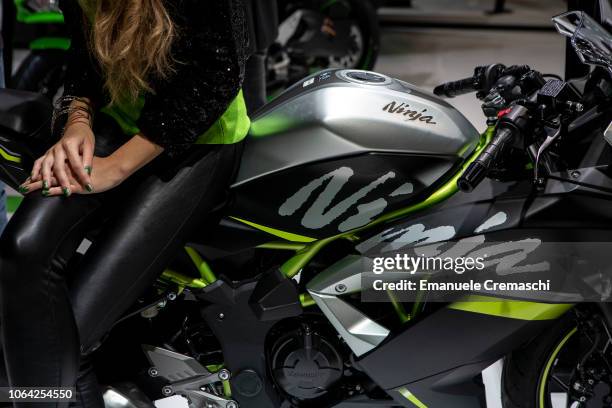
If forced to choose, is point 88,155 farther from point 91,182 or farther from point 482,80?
point 482,80

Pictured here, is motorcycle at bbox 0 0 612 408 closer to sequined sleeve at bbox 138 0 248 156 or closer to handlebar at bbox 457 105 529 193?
handlebar at bbox 457 105 529 193

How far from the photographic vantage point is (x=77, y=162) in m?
→ 1.53

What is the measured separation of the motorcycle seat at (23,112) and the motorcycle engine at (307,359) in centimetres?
64

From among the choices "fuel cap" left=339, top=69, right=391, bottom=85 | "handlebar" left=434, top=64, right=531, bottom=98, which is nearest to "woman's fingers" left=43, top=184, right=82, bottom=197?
"fuel cap" left=339, top=69, right=391, bottom=85

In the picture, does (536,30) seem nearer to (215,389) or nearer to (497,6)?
(497,6)

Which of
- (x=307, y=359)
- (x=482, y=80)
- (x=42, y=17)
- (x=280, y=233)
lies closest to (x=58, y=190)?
(x=280, y=233)

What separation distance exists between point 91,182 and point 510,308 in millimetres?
792

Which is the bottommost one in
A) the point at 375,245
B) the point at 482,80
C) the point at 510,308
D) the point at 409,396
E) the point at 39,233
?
the point at 409,396

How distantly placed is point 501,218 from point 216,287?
1.80 ft

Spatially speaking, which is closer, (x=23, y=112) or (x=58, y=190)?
(x=58, y=190)

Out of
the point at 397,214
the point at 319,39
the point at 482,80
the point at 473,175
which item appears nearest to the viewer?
the point at 473,175

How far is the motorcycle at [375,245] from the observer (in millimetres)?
1553

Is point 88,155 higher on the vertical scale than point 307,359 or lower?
higher

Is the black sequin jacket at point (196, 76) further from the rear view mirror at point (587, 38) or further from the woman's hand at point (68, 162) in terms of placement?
the rear view mirror at point (587, 38)
